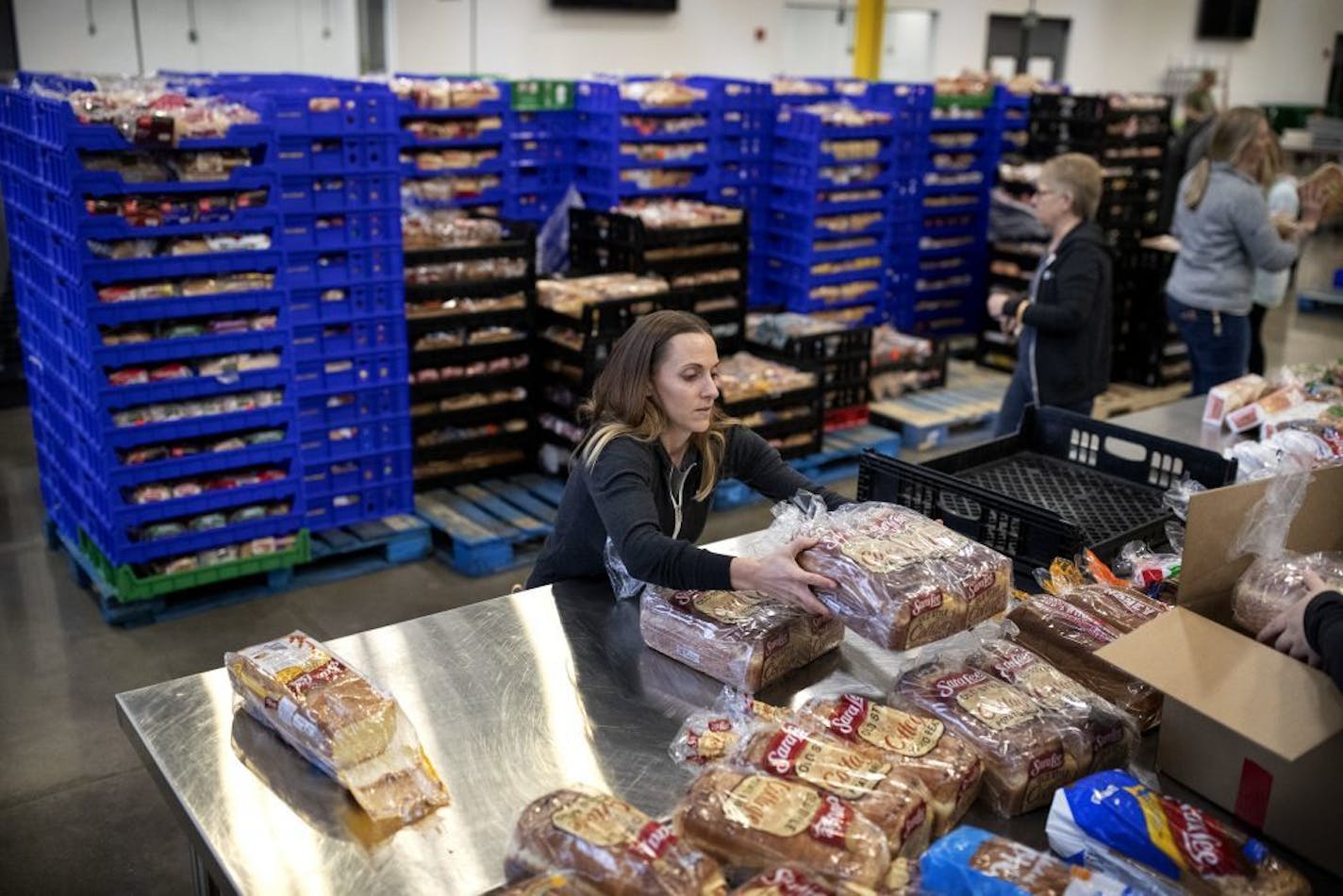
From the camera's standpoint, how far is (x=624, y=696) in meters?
2.31

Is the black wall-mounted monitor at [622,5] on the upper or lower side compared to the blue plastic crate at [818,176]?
upper

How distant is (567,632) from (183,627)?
2.82m

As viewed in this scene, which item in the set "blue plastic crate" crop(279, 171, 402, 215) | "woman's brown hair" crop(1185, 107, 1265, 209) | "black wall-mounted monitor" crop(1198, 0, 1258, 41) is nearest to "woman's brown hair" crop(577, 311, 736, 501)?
"blue plastic crate" crop(279, 171, 402, 215)

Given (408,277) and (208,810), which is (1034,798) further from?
(408,277)

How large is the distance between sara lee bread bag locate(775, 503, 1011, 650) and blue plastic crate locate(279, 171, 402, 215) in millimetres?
3180

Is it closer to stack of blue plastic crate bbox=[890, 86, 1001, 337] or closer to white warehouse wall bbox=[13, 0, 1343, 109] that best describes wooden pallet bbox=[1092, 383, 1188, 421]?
stack of blue plastic crate bbox=[890, 86, 1001, 337]

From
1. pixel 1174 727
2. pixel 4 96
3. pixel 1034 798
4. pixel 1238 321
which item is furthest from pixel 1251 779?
pixel 4 96

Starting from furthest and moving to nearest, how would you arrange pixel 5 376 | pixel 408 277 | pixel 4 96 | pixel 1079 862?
pixel 5 376, pixel 408 277, pixel 4 96, pixel 1079 862

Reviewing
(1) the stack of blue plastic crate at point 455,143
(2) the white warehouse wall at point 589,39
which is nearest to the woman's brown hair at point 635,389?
(1) the stack of blue plastic crate at point 455,143

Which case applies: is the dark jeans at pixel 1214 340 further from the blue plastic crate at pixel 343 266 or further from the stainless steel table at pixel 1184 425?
the blue plastic crate at pixel 343 266

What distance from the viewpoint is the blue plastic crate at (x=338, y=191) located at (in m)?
4.82

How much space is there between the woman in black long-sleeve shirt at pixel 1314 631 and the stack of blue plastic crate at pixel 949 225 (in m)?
6.71

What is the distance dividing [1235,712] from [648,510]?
1214 mm

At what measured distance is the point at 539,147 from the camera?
23.3 feet
